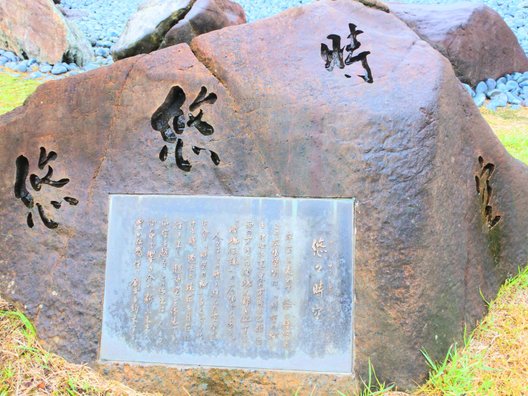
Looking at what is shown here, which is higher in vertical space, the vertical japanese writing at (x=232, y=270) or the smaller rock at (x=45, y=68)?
the smaller rock at (x=45, y=68)

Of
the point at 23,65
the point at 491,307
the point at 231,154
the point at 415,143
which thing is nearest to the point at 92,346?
the point at 231,154

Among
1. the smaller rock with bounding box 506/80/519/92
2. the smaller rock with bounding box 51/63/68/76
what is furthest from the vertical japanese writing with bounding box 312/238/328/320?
the smaller rock with bounding box 51/63/68/76

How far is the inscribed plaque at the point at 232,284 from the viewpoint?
106 inches

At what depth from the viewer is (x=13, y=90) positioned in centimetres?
650

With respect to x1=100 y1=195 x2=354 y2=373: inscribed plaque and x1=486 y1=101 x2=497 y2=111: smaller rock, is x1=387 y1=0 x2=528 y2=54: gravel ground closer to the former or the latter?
x1=486 y1=101 x2=497 y2=111: smaller rock

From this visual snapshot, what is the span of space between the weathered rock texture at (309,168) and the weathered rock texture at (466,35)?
3.88m

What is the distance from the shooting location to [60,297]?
289 centimetres

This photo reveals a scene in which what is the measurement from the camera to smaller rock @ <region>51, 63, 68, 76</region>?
306 inches

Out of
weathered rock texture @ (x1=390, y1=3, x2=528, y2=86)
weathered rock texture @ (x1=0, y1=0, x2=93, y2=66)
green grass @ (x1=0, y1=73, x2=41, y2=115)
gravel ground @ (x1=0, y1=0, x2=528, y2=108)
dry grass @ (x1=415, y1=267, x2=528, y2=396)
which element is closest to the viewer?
dry grass @ (x1=415, y1=267, x2=528, y2=396)

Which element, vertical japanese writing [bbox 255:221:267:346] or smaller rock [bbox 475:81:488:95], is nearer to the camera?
vertical japanese writing [bbox 255:221:267:346]

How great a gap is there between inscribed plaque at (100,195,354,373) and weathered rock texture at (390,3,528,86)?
4829mm

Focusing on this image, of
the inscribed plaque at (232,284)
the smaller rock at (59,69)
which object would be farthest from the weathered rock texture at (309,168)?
the smaller rock at (59,69)

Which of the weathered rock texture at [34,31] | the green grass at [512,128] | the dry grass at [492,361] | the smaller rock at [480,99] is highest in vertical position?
the weathered rock texture at [34,31]

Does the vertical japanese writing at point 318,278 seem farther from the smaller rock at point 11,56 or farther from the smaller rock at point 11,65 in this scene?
the smaller rock at point 11,56
